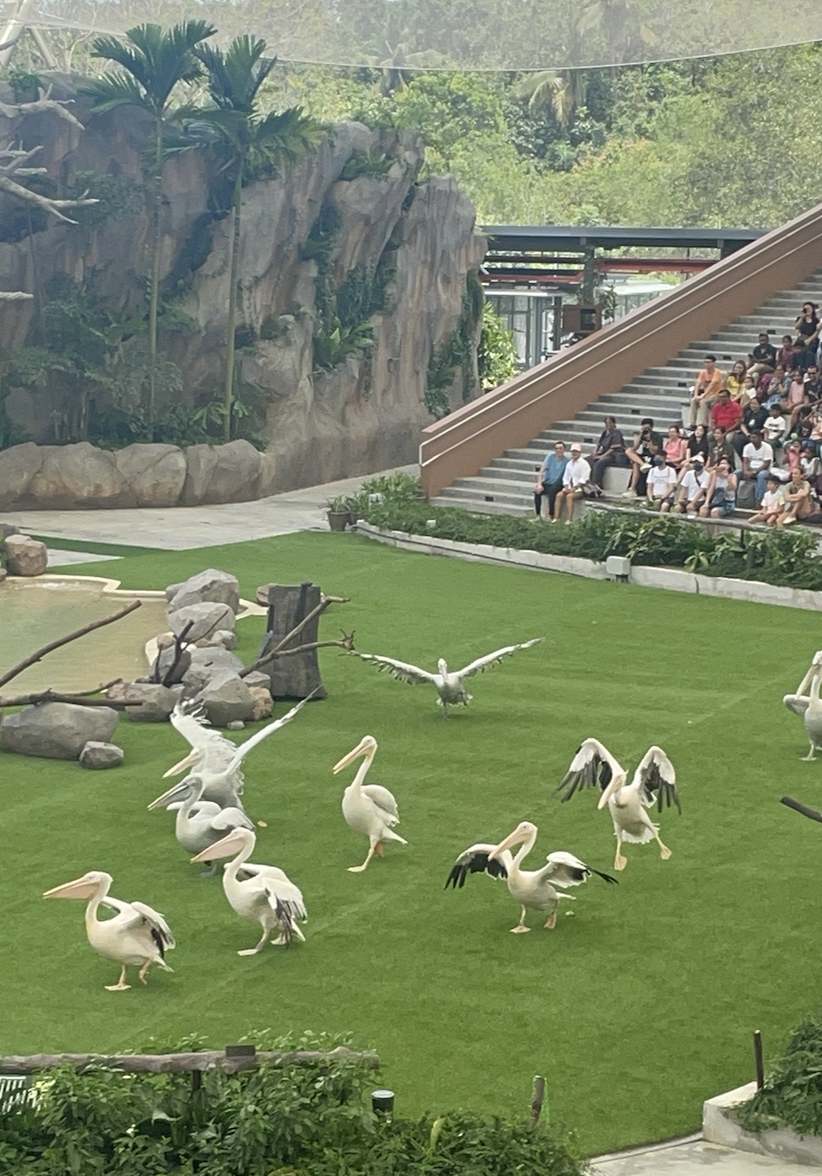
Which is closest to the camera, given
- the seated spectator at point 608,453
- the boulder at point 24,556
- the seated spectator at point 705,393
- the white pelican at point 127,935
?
the white pelican at point 127,935

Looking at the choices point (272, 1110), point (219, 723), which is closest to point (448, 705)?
point (219, 723)

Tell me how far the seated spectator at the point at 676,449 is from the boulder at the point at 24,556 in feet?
27.8

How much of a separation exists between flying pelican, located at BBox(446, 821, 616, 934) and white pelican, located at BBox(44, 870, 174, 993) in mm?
1888

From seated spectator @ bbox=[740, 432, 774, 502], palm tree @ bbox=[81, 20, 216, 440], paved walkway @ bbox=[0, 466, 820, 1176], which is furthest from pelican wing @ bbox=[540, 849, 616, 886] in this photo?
palm tree @ bbox=[81, 20, 216, 440]

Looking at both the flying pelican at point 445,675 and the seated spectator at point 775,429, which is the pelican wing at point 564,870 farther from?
the seated spectator at point 775,429

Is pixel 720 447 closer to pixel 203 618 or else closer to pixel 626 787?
pixel 203 618

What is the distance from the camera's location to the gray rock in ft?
47.7

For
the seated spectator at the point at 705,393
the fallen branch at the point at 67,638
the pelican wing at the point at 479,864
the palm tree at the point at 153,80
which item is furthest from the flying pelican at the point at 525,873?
the palm tree at the point at 153,80

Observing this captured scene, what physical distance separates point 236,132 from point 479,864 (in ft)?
74.6

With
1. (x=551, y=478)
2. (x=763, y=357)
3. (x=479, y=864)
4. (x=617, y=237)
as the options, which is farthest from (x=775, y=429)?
(x=479, y=864)

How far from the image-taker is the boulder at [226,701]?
51.6 ft

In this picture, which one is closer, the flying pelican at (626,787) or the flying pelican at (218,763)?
the flying pelican at (626,787)

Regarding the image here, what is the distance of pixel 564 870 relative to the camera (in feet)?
35.4

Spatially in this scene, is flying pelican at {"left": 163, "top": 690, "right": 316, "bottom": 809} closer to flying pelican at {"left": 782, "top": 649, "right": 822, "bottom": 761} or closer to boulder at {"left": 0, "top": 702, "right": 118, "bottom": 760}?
boulder at {"left": 0, "top": 702, "right": 118, "bottom": 760}
